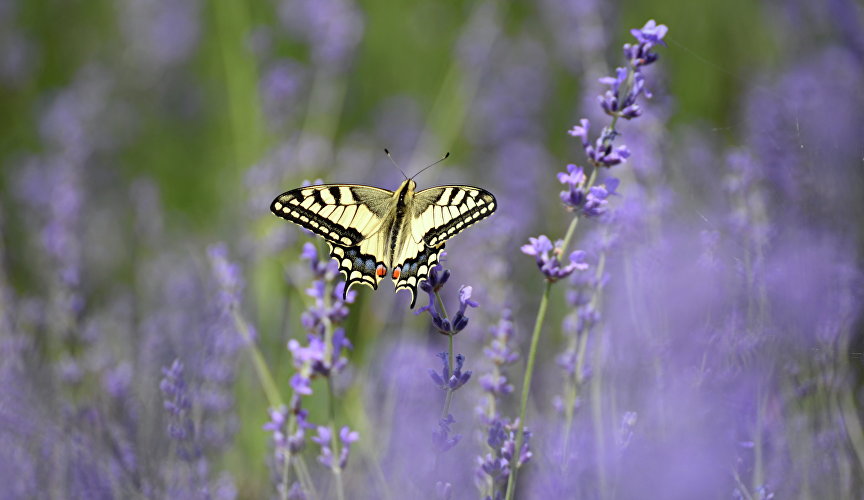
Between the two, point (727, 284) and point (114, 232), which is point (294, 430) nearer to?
point (727, 284)

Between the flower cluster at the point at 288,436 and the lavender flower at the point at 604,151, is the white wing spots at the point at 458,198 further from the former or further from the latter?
the flower cluster at the point at 288,436

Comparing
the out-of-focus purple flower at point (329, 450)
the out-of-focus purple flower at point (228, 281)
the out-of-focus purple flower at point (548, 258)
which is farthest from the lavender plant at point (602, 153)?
the out-of-focus purple flower at point (228, 281)

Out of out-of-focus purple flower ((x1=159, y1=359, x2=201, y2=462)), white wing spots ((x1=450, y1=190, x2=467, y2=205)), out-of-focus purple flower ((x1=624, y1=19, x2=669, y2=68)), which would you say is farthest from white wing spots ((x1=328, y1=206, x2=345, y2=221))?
out-of-focus purple flower ((x1=624, y1=19, x2=669, y2=68))

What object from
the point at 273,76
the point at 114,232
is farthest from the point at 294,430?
the point at 114,232

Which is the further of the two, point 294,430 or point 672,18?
point 672,18

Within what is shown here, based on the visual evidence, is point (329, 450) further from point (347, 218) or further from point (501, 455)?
point (347, 218)

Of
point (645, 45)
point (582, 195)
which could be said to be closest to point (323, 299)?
point (582, 195)

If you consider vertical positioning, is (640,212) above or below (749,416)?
above
